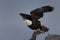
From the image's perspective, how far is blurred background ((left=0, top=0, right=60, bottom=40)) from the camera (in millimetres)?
2330

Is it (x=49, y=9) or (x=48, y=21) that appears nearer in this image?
(x=49, y=9)

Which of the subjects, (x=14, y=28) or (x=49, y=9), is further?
(x=14, y=28)

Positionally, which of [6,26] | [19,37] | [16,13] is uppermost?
[16,13]

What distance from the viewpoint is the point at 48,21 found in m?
2.34

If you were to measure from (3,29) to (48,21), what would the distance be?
0.62m

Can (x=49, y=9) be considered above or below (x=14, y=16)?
below

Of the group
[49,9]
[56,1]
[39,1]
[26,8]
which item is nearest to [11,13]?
[26,8]

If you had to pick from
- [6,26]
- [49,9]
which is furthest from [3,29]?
[49,9]

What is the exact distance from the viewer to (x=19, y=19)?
2.38 m

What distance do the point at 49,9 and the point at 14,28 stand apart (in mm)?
1428

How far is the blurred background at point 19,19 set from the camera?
2.33 metres

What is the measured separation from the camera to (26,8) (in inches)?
93.1

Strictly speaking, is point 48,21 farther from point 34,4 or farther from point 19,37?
point 19,37

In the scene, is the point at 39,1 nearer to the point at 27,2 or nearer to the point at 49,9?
the point at 27,2
